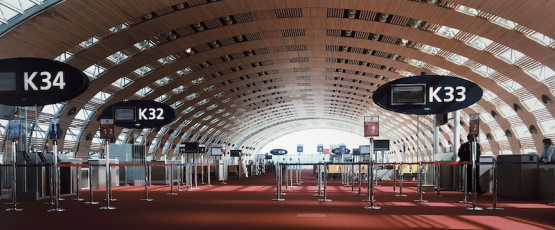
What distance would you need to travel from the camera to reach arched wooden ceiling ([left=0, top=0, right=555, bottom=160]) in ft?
79.9

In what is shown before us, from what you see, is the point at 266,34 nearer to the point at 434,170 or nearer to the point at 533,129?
the point at 434,170

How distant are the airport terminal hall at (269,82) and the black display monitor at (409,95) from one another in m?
0.03

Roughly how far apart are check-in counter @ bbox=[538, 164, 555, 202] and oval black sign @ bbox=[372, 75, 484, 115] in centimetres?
494

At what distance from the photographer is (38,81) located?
8.41m

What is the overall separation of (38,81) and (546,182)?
12.2 metres

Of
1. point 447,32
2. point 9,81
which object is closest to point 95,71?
point 447,32

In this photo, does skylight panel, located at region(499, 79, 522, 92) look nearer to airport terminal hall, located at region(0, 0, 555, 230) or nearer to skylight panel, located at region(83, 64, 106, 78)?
airport terminal hall, located at region(0, 0, 555, 230)

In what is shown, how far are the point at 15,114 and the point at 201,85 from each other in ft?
105

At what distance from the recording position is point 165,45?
31.5m

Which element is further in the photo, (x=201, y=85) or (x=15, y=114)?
(x=201, y=85)

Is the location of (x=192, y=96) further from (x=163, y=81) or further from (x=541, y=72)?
(x=541, y=72)

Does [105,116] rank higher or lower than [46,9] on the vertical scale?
lower

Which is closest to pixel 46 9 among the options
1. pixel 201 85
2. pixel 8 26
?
pixel 8 26

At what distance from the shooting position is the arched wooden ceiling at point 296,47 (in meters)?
24.4
